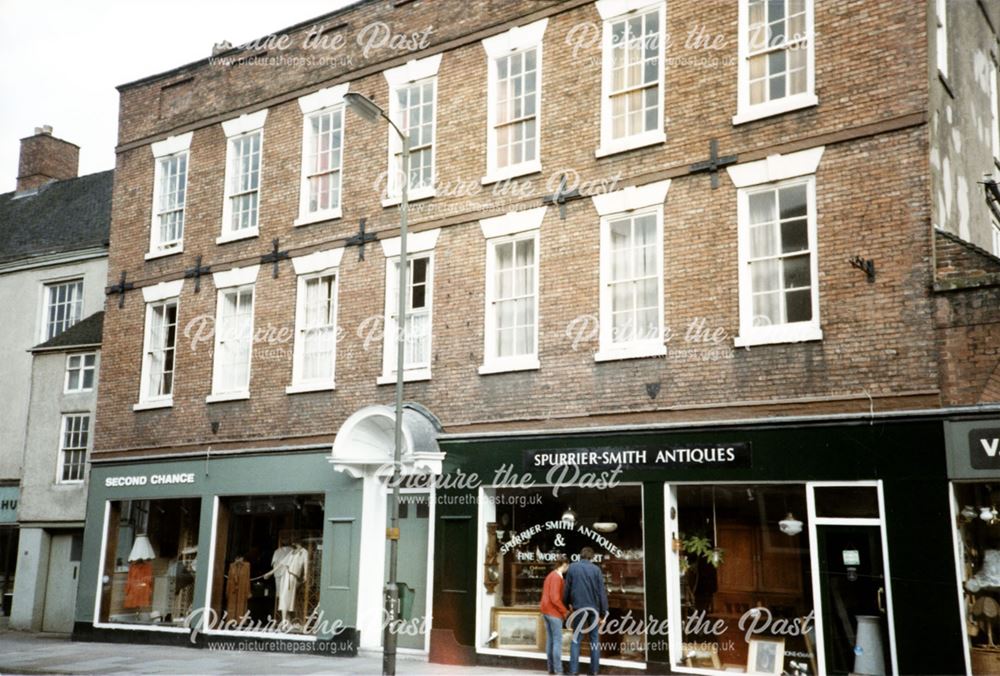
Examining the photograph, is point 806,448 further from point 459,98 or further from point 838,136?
point 459,98

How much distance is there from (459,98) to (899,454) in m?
9.85

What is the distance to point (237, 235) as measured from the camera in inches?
850

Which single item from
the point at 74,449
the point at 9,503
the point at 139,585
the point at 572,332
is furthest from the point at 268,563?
the point at 9,503

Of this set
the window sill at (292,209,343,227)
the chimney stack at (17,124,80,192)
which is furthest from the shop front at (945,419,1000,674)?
the chimney stack at (17,124,80,192)

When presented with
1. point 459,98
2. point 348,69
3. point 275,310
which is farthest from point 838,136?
point 275,310

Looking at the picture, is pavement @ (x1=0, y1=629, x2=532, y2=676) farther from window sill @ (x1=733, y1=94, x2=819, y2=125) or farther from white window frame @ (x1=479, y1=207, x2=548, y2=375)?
window sill @ (x1=733, y1=94, x2=819, y2=125)

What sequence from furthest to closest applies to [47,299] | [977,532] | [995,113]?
[47,299]
[995,113]
[977,532]

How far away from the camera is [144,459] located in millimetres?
22281

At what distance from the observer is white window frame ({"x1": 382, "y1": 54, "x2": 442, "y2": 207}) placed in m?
18.8

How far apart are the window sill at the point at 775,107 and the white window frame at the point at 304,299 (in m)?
8.24

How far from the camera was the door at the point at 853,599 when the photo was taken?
13.1 metres

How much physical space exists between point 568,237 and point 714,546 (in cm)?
538

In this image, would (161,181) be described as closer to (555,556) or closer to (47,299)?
(47,299)

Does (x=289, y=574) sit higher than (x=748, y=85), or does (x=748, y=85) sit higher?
(x=748, y=85)
